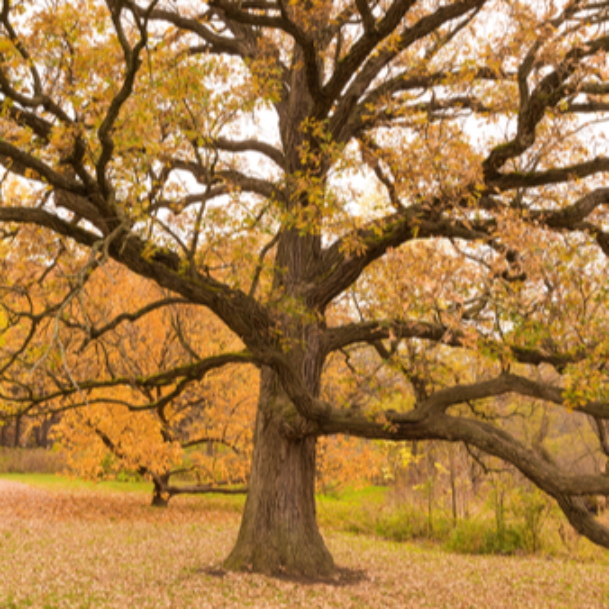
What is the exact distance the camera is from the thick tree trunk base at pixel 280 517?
9.42 meters

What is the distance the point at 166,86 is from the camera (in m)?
7.75

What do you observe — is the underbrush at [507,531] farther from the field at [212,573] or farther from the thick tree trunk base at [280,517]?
the thick tree trunk base at [280,517]

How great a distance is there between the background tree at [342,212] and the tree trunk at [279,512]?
0.03m

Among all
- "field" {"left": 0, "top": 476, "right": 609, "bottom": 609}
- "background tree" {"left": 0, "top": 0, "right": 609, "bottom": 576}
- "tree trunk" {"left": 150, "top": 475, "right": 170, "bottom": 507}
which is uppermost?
"background tree" {"left": 0, "top": 0, "right": 609, "bottom": 576}

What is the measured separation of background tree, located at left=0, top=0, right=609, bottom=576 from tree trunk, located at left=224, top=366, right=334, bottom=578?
32 mm

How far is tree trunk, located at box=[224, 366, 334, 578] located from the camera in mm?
9430

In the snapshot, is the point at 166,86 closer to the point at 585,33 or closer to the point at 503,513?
the point at 585,33

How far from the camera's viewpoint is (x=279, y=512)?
9.62 metres

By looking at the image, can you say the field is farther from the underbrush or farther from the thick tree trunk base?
the underbrush

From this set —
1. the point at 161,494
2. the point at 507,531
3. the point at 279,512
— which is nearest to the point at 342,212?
the point at 279,512

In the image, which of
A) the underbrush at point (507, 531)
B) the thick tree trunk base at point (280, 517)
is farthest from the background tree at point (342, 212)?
the underbrush at point (507, 531)

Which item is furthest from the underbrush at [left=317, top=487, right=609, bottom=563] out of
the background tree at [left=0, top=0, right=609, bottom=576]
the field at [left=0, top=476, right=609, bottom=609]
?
the background tree at [left=0, top=0, right=609, bottom=576]

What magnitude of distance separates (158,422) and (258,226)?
1035 cm

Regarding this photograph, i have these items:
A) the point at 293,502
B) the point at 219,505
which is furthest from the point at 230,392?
the point at 293,502
